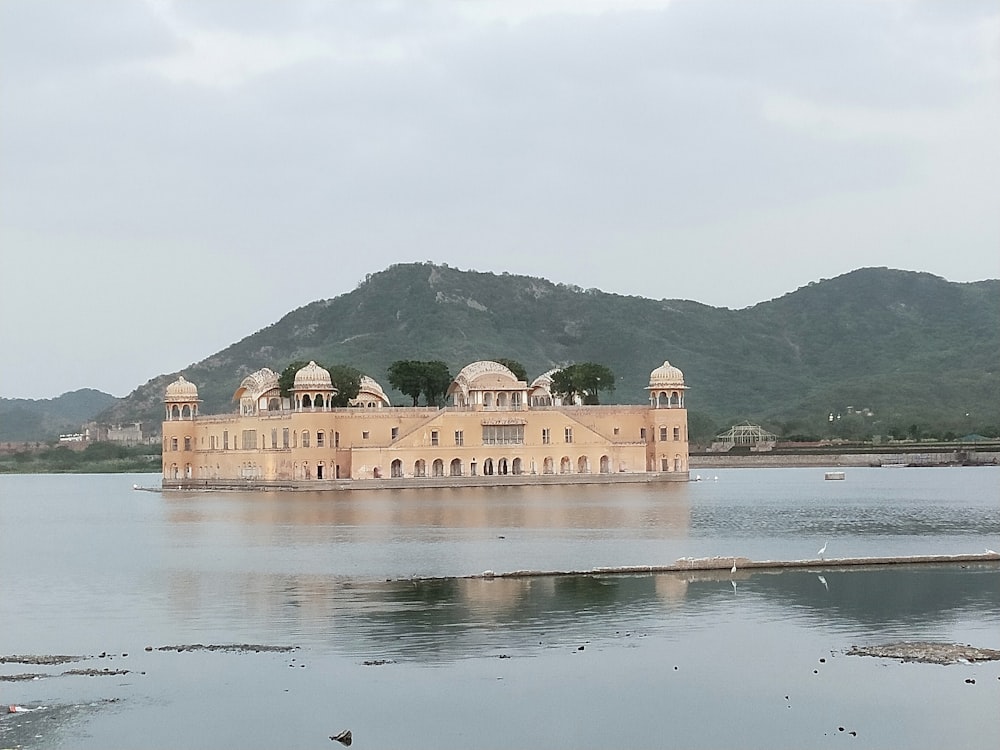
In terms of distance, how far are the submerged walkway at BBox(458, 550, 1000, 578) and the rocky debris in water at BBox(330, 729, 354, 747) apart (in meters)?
10.9

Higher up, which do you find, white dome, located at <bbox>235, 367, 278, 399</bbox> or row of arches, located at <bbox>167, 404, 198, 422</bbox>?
white dome, located at <bbox>235, 367, 278, 399</bbox>

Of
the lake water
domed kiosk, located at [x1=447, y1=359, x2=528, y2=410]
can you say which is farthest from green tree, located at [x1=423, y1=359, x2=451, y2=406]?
the lake water

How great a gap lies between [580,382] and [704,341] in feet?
227

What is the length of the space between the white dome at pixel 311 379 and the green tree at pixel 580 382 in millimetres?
13769

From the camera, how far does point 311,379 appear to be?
219 ft

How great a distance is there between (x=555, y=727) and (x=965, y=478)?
6524 cm

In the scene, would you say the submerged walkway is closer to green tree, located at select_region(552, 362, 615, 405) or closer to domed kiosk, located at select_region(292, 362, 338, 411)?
domed kiosk, located at select_region(292, 362, 338, 411)

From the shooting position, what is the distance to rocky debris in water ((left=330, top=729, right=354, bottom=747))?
15078 mm

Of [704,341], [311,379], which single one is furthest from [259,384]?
[704,341]

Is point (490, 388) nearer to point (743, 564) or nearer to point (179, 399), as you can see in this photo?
point (179, 399)

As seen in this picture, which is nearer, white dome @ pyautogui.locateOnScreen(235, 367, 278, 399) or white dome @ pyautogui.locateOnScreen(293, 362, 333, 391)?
white dome @ pyautogui.locateOnScreen(293, 362, 333, 391)

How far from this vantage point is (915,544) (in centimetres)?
3347

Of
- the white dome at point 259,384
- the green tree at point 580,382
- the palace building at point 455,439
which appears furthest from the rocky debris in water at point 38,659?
the green tree at point 580,382

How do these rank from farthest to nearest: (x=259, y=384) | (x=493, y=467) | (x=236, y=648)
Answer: (x=259, y=384)
(x=493, y=467)
(x=236, y=648)
